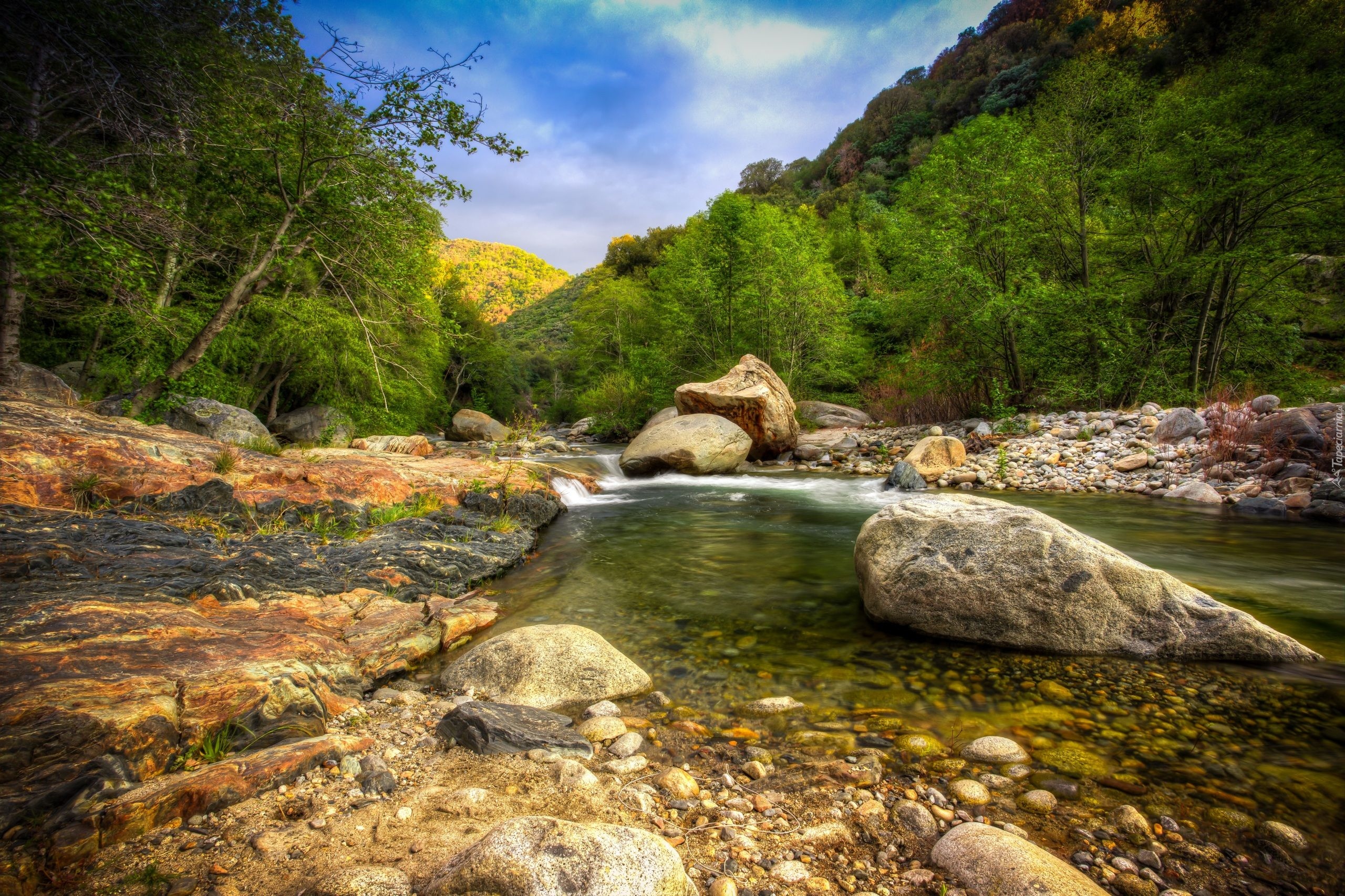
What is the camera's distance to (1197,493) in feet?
26.6

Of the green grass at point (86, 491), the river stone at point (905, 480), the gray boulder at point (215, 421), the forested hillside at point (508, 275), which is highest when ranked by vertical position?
the forested hillside at point (508, 275)

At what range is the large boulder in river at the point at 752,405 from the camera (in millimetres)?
14094

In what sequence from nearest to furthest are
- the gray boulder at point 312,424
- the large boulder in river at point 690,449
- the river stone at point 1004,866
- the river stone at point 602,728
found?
the river stone at point 1004,866, the river stone at point 602,728, the large boulder in river at point 690,449, the gray boulder at point 312,424

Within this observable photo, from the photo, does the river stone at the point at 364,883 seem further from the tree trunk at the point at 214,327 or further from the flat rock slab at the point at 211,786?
the tree trunk at the point at 214,327

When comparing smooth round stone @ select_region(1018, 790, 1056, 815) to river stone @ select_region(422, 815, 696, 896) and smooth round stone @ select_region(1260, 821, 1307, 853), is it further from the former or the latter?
river stone @ select_region(422, 815, 696, 896)

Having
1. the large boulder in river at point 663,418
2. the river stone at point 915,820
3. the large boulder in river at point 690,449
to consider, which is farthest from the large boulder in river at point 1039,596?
the large boulder in river at point 663,418

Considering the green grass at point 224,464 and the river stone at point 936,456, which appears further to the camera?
the river stone at point 936,456

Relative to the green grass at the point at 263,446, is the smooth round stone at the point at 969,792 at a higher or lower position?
lower

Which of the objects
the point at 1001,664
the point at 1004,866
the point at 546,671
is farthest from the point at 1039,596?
the point at 546,671

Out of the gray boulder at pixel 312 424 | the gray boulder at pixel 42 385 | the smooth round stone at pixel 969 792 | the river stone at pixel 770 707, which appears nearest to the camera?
the smooth round stone at pixel 969 792

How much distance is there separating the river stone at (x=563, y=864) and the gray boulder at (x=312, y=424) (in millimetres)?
15893

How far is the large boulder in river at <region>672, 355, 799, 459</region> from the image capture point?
1409cm

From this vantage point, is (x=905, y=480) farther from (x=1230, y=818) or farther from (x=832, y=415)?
(x=1230, y=818)

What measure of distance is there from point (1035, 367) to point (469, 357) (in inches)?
1187
